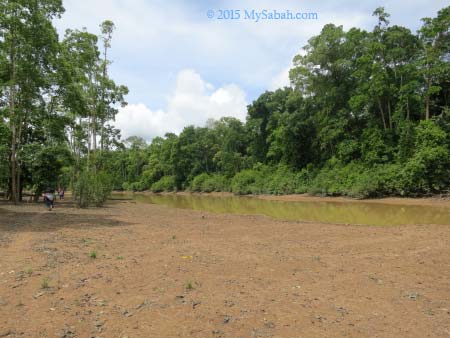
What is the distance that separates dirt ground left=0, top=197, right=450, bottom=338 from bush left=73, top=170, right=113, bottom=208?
10380 mm

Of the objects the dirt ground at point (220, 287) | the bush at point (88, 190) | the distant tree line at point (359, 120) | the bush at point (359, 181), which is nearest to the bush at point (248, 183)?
the distant tree line at point (359, 120)

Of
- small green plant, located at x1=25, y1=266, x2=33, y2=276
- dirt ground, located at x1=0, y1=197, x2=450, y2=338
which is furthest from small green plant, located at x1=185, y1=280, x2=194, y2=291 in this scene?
small green plant, located at x1=25, y1=266, x2=33, y2=276

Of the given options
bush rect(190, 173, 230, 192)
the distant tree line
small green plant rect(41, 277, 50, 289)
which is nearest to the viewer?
Result: small green plant rect(41, 277, 50, 289)

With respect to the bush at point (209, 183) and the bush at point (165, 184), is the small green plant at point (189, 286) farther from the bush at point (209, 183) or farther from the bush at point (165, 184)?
the bush at point (165, 184)

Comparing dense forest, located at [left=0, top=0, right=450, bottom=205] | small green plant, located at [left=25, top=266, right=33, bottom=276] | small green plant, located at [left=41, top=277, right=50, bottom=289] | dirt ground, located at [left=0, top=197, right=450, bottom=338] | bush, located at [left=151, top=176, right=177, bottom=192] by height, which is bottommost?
dirt ground, located at [left=0, top=197, right=450, bottom=338]

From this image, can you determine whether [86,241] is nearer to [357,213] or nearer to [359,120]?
[357,213]

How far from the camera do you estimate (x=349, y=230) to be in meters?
12.1

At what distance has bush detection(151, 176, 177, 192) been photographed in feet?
226

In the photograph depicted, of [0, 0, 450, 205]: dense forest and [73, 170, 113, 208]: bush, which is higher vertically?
[0, 0, 450, 205]: dense forest

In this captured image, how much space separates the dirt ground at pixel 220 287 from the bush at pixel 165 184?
5936 cm

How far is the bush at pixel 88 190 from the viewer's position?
19.8 meters

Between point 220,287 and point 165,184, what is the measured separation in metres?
66.0

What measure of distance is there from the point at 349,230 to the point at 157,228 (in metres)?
6.94

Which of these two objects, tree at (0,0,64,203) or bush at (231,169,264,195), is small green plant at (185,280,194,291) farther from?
bush at (231,169,264,195)
